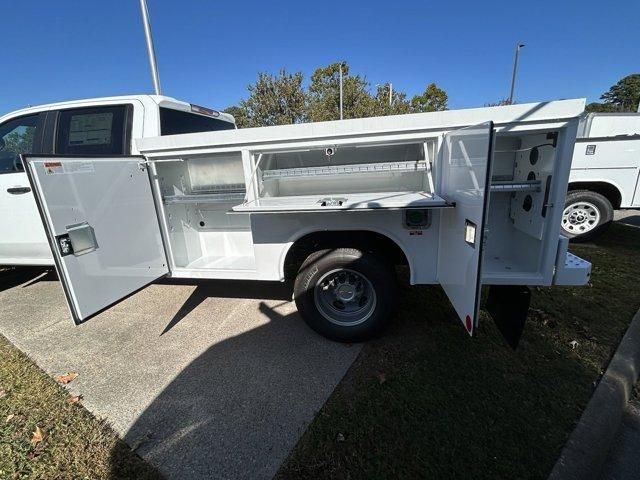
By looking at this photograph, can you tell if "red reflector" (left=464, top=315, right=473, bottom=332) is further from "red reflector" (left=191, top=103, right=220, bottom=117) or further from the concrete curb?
"red reflector" (left=191, top=103, right=220, bottom=117)

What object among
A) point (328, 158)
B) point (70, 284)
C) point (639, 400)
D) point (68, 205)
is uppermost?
point (328, 158)

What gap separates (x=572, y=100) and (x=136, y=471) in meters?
3.50

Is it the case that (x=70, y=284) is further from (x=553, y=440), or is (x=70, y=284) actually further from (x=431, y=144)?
(x=553, y=440)

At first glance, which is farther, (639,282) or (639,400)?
(639,282)

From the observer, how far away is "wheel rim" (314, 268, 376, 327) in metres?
2.84

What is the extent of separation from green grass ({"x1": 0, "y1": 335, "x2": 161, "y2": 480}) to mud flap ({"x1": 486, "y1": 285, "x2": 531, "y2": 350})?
96.7 inches

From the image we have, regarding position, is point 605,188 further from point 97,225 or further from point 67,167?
point 67,167

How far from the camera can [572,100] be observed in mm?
2023

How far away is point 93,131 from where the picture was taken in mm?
3342

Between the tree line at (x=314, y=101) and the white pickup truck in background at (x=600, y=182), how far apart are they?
16.3m

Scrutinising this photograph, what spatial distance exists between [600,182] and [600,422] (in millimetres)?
4813

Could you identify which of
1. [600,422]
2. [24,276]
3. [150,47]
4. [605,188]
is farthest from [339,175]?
[150,47]

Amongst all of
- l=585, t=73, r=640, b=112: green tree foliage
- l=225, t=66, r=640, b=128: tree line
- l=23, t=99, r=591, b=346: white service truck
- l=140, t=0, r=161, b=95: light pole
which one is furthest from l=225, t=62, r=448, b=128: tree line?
l=585, t=73, r=640, b=112: green tree foliage

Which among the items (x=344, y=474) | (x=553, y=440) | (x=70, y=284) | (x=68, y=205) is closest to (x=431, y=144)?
(x=553, y=440)
